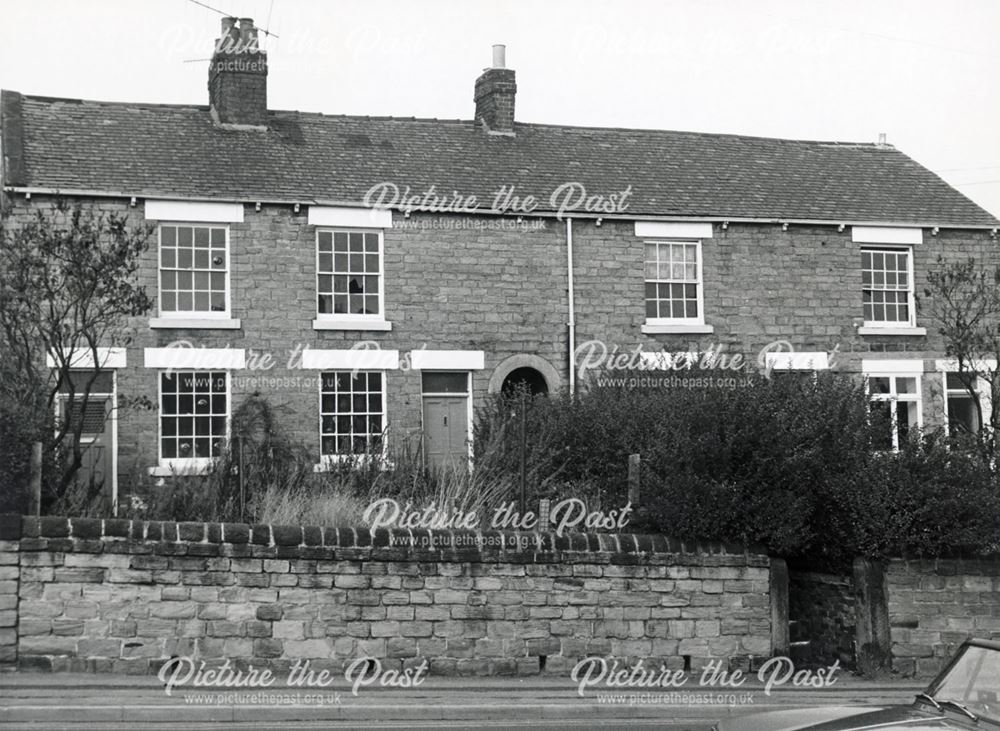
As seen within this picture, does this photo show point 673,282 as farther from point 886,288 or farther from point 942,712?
point 942,712

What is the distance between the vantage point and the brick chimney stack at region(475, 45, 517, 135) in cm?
2517

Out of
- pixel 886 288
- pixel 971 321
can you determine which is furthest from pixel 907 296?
pixel 971 321

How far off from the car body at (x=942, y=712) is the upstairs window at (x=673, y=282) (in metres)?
16.8

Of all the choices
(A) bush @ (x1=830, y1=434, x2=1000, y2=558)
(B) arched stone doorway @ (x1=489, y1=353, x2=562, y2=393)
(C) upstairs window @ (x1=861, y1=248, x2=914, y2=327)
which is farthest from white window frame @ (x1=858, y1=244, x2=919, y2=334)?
(A) bush @ (x1=830, y1=434, x2=1000, y2=558)

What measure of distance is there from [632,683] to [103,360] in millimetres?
10497

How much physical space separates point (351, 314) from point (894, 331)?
10525 millimetres

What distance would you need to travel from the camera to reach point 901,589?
14109 millimetres

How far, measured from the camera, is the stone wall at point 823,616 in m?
14.3

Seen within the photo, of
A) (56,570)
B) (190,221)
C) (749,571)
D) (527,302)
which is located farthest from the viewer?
(527,302)

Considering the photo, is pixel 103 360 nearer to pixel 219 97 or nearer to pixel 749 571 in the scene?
pixel 219 97

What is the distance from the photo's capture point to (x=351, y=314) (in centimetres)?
2217

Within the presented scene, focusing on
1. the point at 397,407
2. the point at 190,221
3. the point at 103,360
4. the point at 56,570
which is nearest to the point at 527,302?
the point at 397,407

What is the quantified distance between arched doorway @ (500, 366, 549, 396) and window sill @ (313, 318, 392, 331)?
241cm

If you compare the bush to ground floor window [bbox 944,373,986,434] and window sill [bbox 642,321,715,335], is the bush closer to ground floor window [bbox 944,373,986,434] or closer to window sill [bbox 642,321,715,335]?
window sill [bbox 642,321,715,335]
